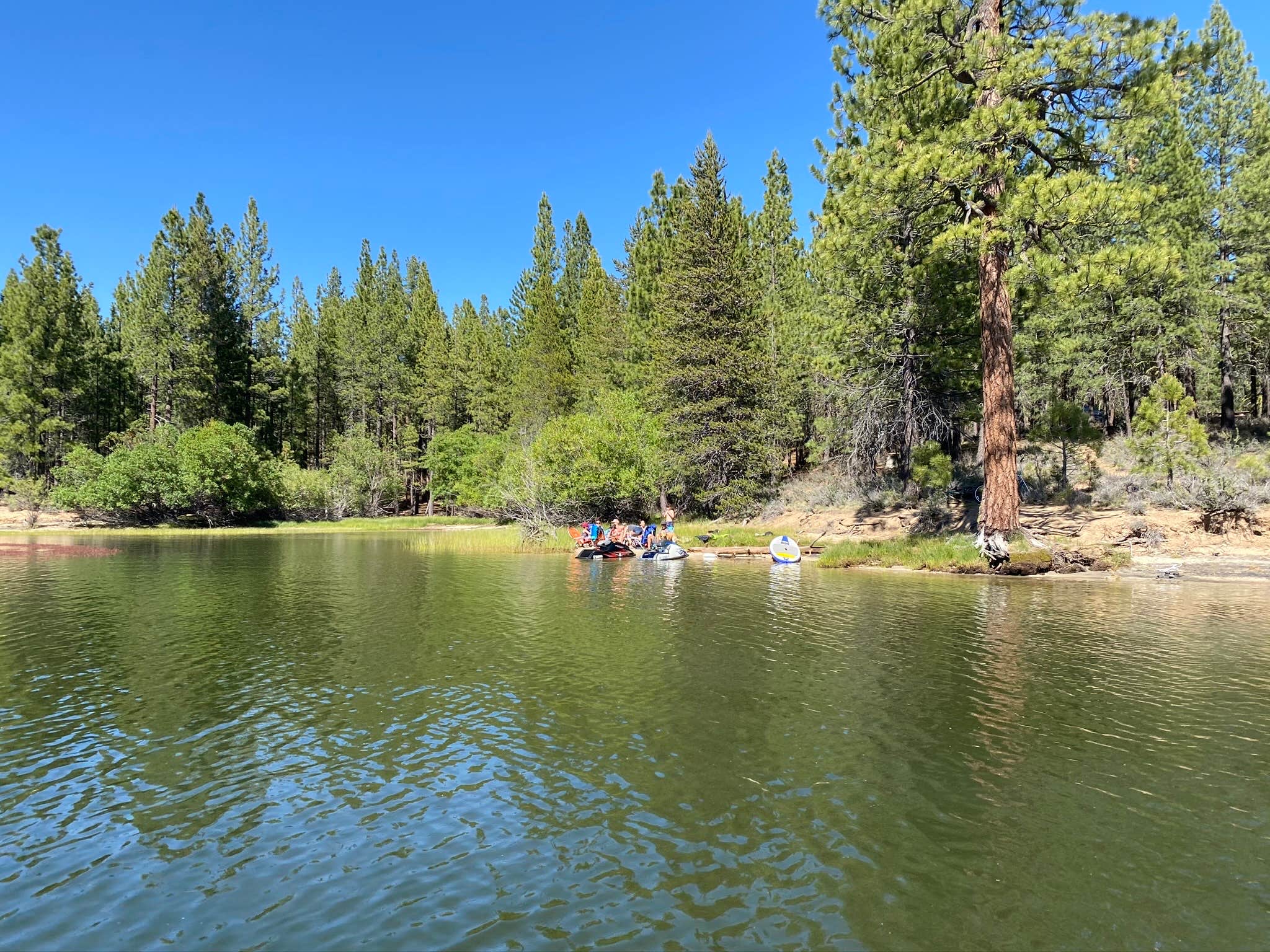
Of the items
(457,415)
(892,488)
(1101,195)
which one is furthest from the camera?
(457,415)

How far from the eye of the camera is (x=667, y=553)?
31.7 metres

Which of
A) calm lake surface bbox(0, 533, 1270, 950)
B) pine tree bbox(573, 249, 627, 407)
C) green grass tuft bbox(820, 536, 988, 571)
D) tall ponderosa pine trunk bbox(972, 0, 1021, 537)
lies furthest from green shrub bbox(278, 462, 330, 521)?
tall ponderosa pine trunk bbox(972, 0, 1021, 537)

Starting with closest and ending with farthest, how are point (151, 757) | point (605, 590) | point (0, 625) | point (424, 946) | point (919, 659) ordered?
point (424, 946) → point (151, 757) → point (919, 659) → point (0, 625) → point (605, 590)

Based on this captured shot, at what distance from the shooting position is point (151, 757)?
8.60m

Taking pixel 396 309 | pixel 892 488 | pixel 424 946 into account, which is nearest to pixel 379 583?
pixel 424 946

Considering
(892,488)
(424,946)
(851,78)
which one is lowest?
(424,946)

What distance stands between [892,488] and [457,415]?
5341 cm

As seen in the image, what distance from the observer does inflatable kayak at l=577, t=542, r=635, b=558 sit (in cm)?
3353

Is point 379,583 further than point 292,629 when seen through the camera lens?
Yes

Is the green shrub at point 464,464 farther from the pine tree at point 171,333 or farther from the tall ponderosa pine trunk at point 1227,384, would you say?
the tall ponderosa pine trunk at point 1227,384

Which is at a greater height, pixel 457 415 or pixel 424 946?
pixel 457 415

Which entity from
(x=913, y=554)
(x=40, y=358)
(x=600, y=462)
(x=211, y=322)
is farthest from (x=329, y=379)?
(x=913, y=554)

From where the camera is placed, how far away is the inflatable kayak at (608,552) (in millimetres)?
33531

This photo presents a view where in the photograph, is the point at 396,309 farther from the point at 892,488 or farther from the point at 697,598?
the point at 697,598
